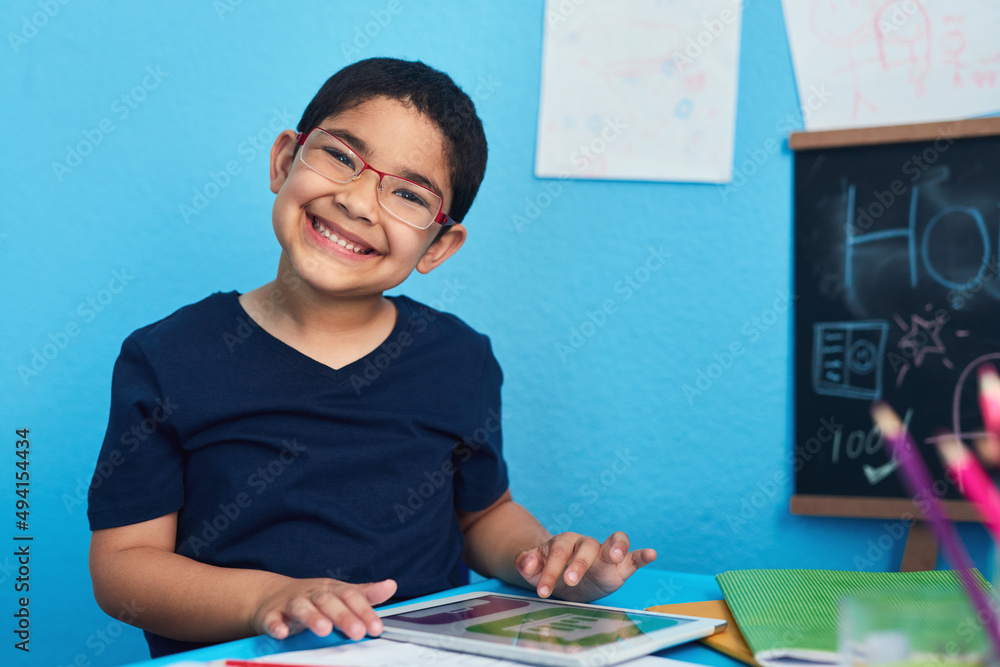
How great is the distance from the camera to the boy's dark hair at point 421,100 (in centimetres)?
93

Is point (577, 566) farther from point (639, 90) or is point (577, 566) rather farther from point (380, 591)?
point (639, 90)

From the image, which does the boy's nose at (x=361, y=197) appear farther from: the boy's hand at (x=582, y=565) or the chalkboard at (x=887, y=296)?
the chalkboard at (x=887, y=296)

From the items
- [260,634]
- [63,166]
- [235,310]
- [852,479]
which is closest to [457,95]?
[235,310]

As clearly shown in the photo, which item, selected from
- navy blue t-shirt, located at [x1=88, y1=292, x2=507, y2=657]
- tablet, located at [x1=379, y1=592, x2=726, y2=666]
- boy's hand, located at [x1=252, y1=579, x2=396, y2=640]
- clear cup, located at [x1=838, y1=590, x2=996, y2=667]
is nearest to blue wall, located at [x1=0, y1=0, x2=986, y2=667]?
navy blue t-shirt, located at [x1=88, y1=292, x2=507, y2=657]

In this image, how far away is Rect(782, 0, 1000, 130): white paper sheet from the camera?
4.33 feet

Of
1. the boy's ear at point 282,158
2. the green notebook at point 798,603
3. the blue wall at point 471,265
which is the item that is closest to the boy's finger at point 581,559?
the green notebook at point 798,603

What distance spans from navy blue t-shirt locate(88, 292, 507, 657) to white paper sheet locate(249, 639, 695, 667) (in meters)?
0.30

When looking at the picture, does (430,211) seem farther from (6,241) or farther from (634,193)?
(6,241)

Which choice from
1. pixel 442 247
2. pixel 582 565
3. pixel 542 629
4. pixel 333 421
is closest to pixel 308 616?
pixel 542 629

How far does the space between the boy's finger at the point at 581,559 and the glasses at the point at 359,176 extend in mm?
417

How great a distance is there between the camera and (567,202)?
153 centimetres

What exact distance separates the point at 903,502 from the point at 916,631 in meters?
1.15

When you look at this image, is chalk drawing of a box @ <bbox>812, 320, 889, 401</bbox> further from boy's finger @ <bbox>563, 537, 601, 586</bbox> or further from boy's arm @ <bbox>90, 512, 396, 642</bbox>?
boy's arm @ <bbox>90, 512, 396, 642</bbox>

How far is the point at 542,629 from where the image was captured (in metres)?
0.56
